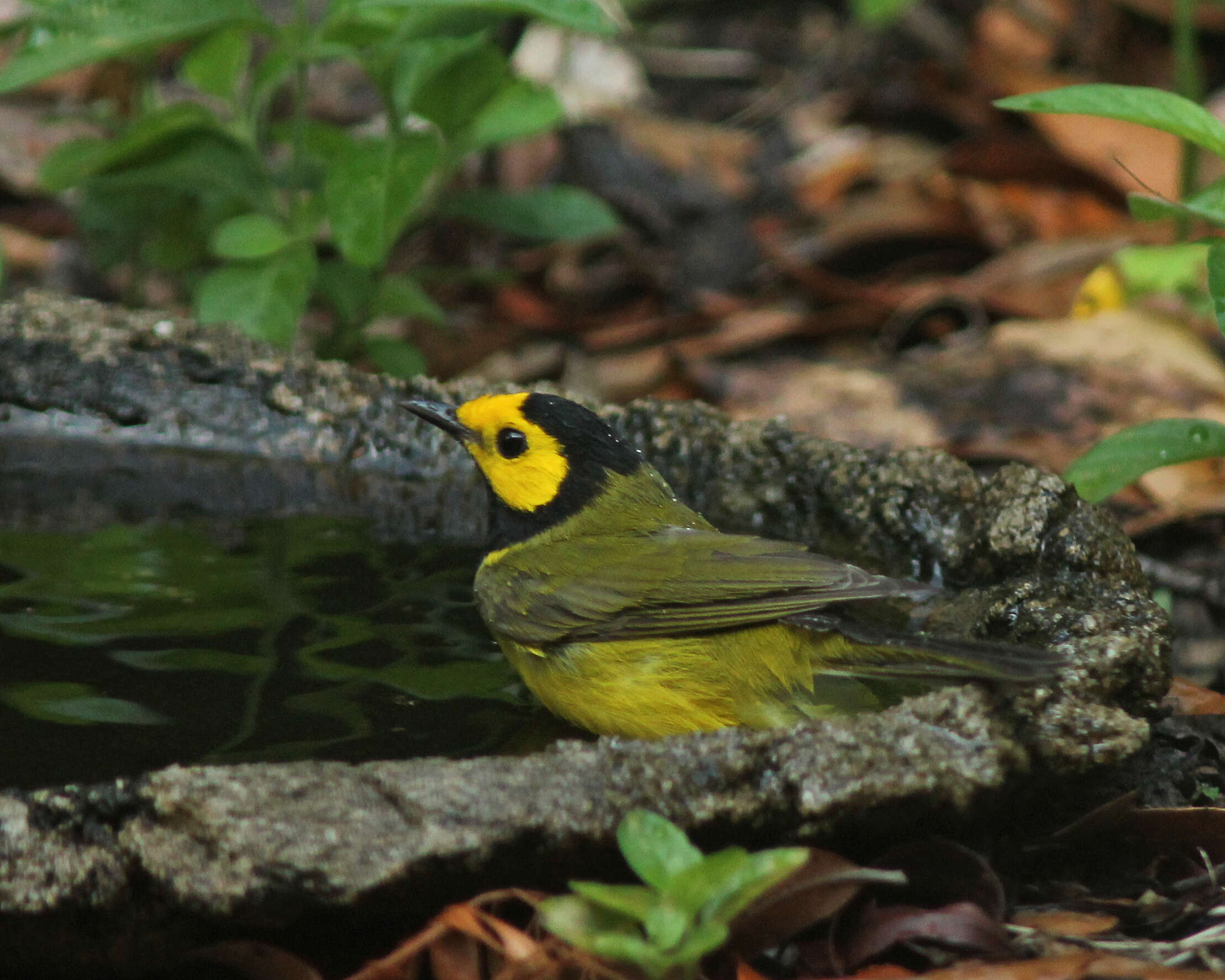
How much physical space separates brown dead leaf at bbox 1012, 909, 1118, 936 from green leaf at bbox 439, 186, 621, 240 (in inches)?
130

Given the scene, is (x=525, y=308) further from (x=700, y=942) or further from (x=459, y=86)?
(x=700, y=942)

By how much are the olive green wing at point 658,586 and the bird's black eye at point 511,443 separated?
27 centimetres

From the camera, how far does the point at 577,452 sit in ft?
12.2

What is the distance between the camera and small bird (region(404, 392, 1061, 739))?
3.02 meters

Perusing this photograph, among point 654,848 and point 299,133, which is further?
Answer: point 299,133

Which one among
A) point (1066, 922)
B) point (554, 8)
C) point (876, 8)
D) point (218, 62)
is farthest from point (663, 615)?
point (876, 8)

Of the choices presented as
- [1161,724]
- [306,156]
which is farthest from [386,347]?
[1161,724]

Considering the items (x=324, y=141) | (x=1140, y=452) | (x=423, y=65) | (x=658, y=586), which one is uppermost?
(x=423, y=65)

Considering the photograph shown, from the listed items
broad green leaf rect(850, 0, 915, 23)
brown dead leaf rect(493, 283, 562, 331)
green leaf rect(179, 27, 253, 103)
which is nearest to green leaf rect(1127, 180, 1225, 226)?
green leaf rect(179, 27, 253, 103)

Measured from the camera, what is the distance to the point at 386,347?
5.39 m

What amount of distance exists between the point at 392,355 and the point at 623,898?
3.36 metres

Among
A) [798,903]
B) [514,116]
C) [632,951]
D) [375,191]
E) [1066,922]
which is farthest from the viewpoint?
[514,116]

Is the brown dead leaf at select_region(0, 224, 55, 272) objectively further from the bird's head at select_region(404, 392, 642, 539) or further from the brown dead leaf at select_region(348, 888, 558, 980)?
the brown dead leaf at select_region(348, 888, 558, 980)

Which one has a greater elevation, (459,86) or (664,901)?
(459,86)
